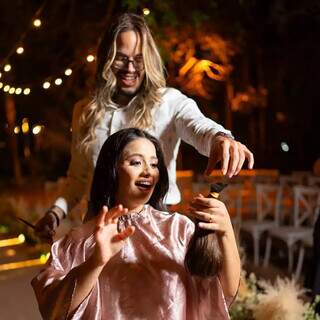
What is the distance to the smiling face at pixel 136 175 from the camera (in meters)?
1.24

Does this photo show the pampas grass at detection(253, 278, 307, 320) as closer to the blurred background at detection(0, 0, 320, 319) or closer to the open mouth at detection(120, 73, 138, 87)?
the blurred background at detection(0, 0, 320, 319)

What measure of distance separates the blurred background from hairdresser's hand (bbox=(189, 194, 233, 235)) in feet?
2.13

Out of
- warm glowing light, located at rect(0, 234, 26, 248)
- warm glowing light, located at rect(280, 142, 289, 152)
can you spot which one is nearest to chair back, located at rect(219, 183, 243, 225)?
warm glowing light, located at rect(0, 234, 26, 248)

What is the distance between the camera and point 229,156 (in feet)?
3.59

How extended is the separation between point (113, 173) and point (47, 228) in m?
0.34

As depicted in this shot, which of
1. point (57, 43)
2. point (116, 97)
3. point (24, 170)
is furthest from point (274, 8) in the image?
point (116, 97)

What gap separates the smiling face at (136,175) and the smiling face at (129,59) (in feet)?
0.85

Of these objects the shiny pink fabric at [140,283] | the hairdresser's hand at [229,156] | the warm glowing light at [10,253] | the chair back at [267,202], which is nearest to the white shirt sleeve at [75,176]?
the shiny pink fabric at [140,283]

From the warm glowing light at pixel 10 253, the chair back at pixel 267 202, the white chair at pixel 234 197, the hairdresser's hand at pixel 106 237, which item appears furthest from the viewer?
the white chair at pixel 234 197

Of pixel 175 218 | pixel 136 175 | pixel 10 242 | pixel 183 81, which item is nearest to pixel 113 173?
pixel 136 175

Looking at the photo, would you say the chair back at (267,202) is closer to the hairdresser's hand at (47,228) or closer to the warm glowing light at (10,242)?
the warm glowing light at (10,242)

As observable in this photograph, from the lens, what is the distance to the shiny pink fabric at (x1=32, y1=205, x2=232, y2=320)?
1.13 metres

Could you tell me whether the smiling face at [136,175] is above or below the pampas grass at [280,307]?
above

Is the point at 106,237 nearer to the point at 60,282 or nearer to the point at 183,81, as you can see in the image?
the point at 60,282
